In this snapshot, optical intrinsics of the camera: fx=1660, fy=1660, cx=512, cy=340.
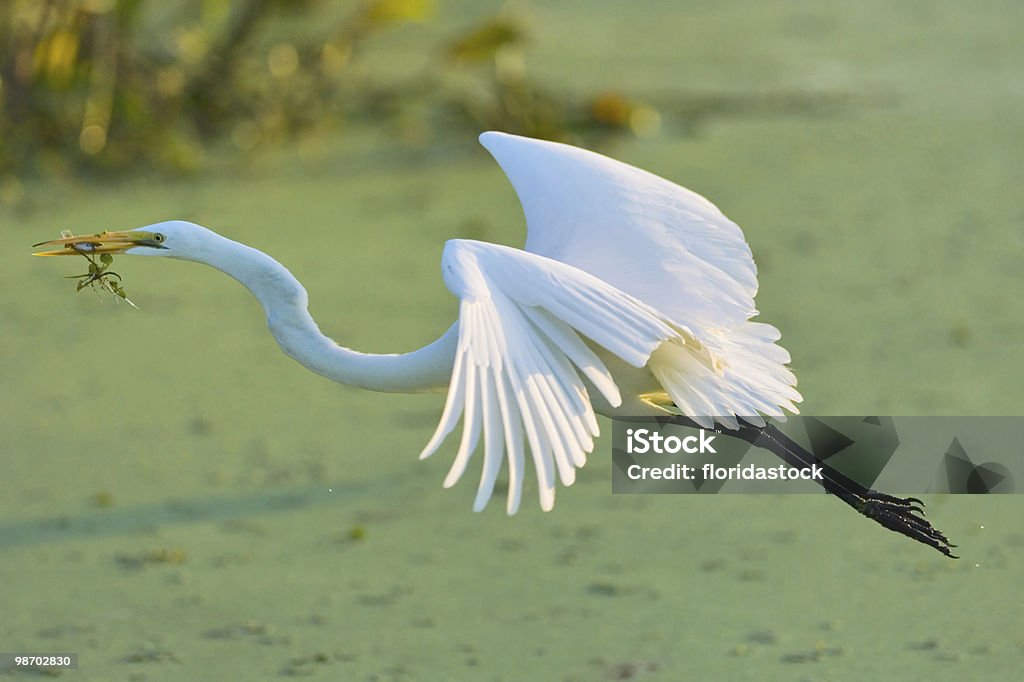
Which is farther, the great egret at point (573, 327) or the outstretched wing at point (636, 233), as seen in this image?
the outstretched wing at point (636, 233)

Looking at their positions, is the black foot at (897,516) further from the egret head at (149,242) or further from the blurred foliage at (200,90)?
the blurred foliage at (200,90)

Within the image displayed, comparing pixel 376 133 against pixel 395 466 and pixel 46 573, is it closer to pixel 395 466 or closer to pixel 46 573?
pixel 395 466

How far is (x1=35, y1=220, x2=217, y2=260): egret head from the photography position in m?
2.64

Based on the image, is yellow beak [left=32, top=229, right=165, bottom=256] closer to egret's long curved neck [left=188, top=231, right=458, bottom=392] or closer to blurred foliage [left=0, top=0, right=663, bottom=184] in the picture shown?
egret's long curved neck [left=188, top=231, right=458, bottom=392]

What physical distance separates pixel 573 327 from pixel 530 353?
0.26ft

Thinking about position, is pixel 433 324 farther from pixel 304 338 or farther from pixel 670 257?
pixel 304 338

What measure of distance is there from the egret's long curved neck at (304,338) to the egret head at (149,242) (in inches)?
1.6

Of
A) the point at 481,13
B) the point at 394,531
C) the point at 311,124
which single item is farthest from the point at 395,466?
the point at 481,13

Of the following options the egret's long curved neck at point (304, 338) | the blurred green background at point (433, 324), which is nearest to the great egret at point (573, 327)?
the egret's long curved neck at point (304, 338)

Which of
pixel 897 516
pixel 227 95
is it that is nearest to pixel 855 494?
pixel 897 516

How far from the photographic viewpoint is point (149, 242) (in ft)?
8.68

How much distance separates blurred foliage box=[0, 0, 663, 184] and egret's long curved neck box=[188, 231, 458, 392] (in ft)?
10.5

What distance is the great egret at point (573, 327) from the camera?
7.04ft

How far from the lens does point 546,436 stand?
213cm
